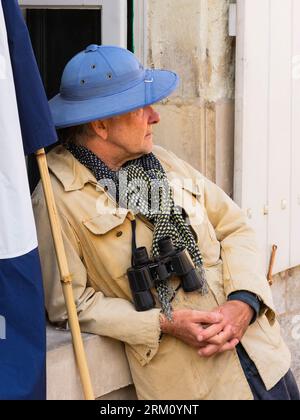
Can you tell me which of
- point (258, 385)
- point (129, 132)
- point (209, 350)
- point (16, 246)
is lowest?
A: point (258, 385)

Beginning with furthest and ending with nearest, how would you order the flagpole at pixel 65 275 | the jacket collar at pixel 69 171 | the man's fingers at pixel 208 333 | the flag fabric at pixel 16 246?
the jacket collar at pixel 69 171 → the man's fingers at pixel 208 333 → the flagpole at pixel 65 275 → the flag fabric at pixel 16 246

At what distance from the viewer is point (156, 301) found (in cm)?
320

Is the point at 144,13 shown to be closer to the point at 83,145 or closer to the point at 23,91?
the point at 83,145

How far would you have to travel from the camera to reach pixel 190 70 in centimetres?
420

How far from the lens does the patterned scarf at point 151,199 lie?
3.19m

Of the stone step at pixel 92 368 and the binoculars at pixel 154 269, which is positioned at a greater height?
the binoculars at pixel 154 269

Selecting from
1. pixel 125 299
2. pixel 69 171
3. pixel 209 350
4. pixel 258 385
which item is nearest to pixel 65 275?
pixel 125 299

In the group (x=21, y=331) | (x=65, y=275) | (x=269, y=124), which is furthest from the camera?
(x=269, y=124)

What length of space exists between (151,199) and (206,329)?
513 mm

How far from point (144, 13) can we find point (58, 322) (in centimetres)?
163

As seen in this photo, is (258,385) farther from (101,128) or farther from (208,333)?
(101,128)

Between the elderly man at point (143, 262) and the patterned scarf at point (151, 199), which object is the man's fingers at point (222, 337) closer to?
the elderly man at point (143, 262)

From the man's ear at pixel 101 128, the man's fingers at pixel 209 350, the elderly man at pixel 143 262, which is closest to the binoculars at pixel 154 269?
the elderly man at pixel 143 262

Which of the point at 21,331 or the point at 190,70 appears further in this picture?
the point at 190,70
